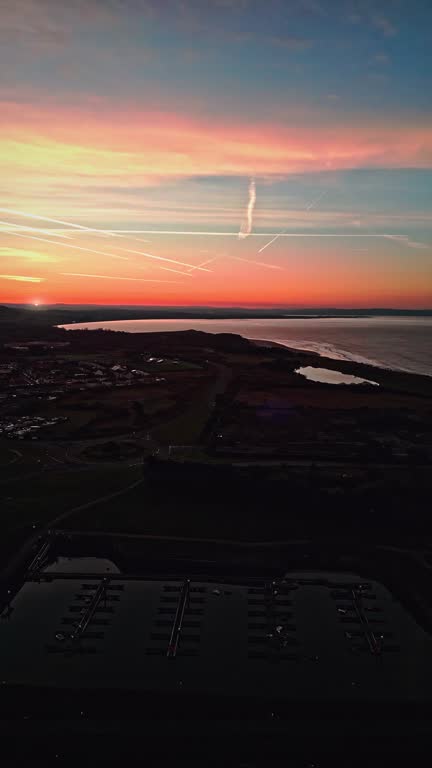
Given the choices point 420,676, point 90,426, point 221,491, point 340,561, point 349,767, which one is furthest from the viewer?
point 90,426

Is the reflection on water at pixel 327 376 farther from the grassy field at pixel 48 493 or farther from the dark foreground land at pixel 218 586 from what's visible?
the grassy field at pixel 48 493

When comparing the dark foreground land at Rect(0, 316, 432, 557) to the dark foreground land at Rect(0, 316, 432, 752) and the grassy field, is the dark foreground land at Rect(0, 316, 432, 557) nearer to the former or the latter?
the grassy field

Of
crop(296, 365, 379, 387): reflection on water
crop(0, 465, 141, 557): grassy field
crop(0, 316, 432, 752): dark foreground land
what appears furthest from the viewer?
crop(296, 365, 379, 387): reflection on water

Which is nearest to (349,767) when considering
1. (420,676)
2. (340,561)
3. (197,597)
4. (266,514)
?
(420,676)

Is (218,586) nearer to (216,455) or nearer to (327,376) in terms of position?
(216,455)

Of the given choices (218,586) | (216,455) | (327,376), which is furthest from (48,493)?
(327,376)

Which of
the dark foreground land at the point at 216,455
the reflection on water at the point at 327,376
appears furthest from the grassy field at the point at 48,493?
the reflection on water at the point at 327,376

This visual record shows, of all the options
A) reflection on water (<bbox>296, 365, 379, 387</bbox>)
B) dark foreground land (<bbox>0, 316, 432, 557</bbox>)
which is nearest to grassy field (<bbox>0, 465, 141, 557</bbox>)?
dark foreground land (<bbox>0, 316, 432, 557</bbox>)

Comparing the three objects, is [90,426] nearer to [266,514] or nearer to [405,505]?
[266,514]
